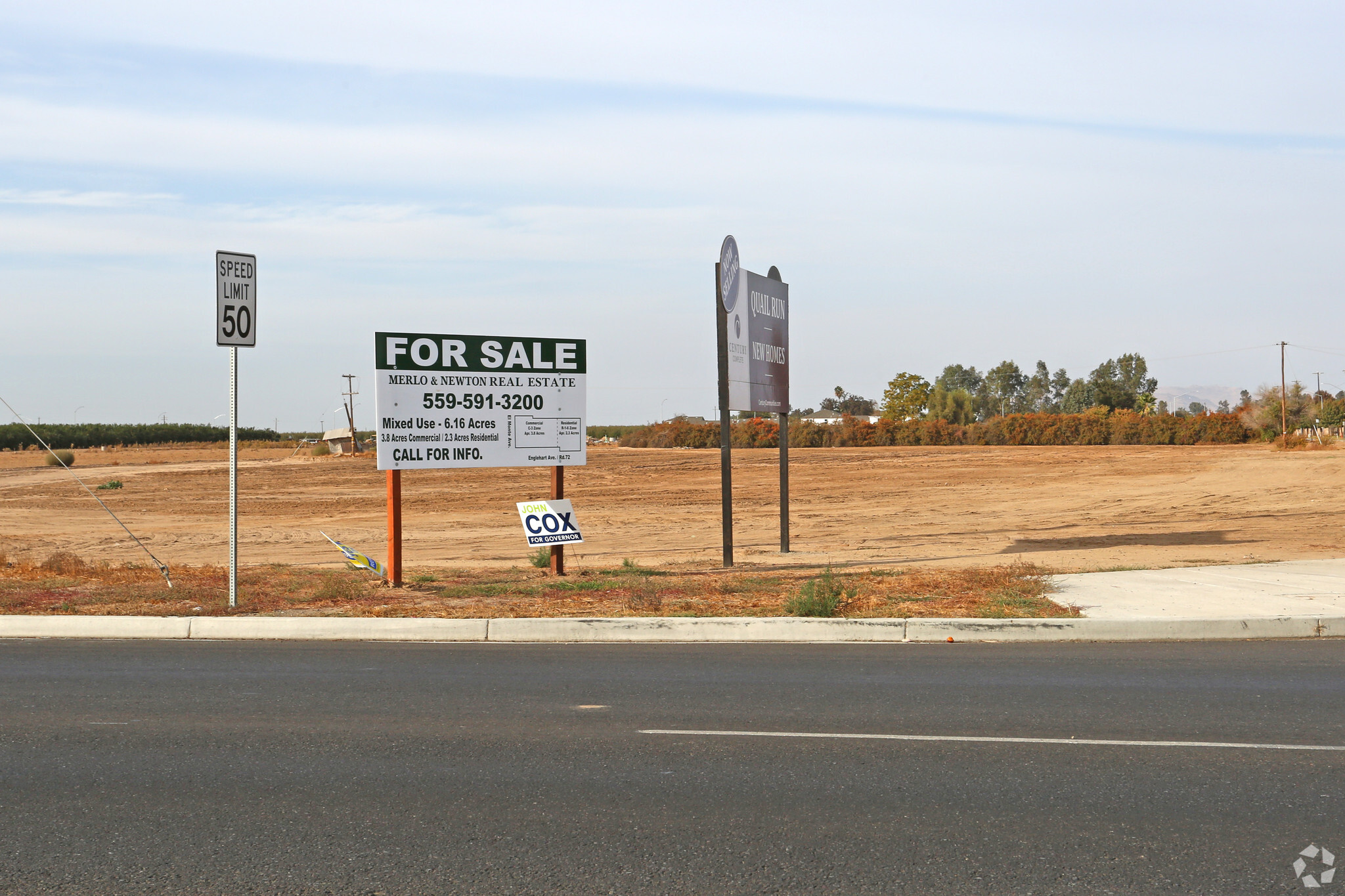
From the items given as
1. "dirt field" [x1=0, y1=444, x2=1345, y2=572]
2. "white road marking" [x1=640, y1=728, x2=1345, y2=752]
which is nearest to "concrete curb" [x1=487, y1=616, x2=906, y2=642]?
"white road marking" [x1=640, y1=728, x2=1345, y2=752]

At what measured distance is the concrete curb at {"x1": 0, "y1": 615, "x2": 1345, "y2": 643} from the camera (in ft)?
32.9

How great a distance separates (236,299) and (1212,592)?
1016cm

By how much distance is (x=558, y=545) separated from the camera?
14.3 meters

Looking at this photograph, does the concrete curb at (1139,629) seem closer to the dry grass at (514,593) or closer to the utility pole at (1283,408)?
the dry grass at (514,593)

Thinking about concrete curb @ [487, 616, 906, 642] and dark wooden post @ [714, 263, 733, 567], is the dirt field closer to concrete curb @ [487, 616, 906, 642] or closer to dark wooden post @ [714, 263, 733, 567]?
dark wooden post @ [714, 263, 733, 567]

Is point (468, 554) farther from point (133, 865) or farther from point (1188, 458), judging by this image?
point (1188, 458)

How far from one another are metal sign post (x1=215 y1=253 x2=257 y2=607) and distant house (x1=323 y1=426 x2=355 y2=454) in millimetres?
50767

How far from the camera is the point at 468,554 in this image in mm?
19922

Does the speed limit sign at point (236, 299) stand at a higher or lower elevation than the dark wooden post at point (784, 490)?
higher

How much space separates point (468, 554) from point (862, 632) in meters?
11.1

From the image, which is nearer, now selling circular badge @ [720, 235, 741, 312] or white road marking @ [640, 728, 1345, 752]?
white road marking @ [640, 728, 1345, 752]

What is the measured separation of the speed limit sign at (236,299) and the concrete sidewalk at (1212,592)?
333 inches

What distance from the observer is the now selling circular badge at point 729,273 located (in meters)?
16.5

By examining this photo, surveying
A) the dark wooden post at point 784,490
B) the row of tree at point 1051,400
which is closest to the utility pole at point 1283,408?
the row of tree at point 1051,400
